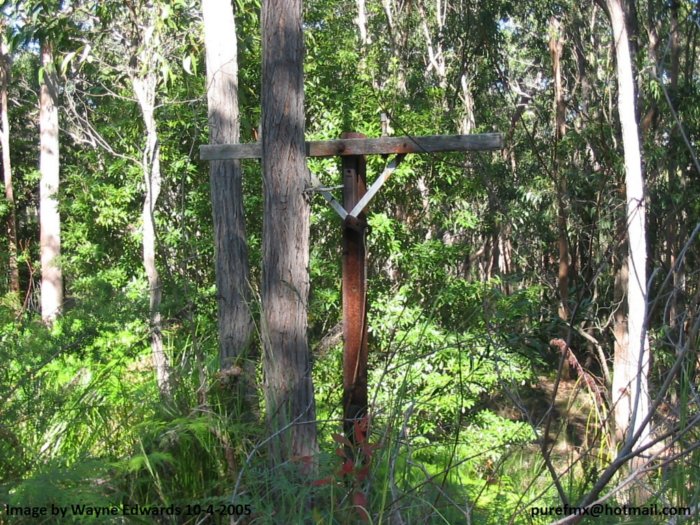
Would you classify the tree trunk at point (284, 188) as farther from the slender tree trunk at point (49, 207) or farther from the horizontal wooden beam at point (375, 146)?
the slender tree trunk at point (49, 207)

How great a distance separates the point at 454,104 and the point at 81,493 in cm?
1219

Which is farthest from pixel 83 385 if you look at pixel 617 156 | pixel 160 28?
pixel 617 156

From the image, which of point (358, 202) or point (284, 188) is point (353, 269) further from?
point (284, 188)

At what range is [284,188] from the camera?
395cm

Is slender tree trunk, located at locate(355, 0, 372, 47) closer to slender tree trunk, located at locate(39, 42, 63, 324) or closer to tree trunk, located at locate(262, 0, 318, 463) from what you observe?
slender tree trunk, located at locate(39, 42, 63, 324)

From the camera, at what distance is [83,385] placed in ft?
12.8

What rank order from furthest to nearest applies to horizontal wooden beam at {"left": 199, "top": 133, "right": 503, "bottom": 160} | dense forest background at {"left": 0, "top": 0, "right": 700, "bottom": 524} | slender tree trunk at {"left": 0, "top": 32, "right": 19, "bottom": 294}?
1. slender tree trunk at {"left": 0, "top": 32, "right": 19, "bottom": 294}
2. horizontal wooden beam at {"left": 199, "top": 133, "right": 503, "bottom": 160}
3. dense forest background at {"left": 0, "top": 0, "right": 700, "bottom": 524}

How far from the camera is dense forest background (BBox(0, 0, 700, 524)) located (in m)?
2.39

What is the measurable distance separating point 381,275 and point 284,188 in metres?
7.22

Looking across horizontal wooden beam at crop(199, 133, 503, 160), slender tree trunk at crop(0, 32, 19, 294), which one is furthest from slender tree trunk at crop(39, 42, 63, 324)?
horizontal wooden beam at crop(199, 133, 503, 160)

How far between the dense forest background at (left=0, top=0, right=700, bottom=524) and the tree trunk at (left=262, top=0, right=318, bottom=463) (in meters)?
0.19

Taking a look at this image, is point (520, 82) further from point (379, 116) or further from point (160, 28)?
point (160, 28)

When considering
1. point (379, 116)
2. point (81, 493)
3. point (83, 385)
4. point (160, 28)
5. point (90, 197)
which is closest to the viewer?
point (81, 493)

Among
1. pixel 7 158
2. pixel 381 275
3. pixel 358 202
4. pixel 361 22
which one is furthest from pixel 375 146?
pixel 7 158
